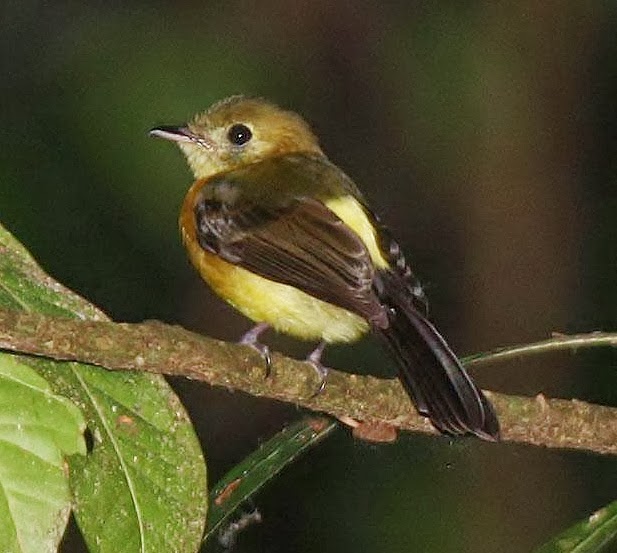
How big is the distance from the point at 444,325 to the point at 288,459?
463 cm

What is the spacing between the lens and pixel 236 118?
5.21m

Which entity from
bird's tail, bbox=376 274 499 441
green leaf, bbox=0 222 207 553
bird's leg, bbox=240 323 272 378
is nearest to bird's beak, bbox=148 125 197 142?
bird's leg, bbox=240 323 272 378

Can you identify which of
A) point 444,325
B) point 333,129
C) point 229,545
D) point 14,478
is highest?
point 14,478

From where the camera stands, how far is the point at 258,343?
348 centimetres

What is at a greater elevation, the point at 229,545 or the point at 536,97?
the point at 229,545

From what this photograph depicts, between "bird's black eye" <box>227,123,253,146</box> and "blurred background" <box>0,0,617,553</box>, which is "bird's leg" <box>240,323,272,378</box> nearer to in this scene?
"bird's black eye" <box>227,123,253,146</box>

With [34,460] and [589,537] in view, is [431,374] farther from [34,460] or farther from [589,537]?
[34,460]

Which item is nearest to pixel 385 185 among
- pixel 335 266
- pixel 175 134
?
pixel 175 134

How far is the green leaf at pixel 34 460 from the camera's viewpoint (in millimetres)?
2270

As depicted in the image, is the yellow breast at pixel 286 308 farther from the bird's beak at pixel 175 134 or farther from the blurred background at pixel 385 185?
the blurred background at pixel 385 185

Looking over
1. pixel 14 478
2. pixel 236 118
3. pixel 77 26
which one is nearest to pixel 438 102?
pixel 77 26

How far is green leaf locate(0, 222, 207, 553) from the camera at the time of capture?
2484 millimetres

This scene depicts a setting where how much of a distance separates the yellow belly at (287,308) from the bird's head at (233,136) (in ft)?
3.27

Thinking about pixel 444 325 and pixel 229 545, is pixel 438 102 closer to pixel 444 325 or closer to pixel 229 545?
pixel 444 325
